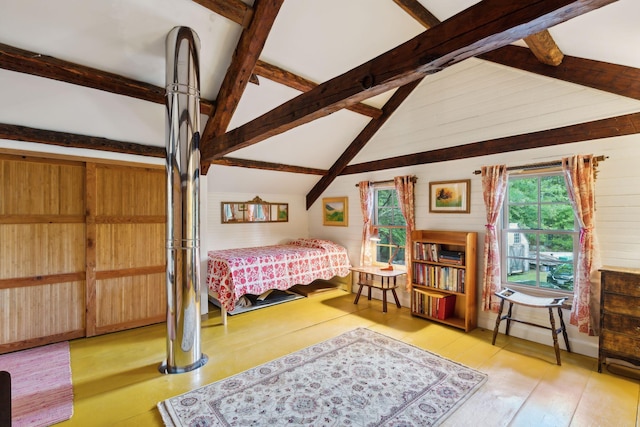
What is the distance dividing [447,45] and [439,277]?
306 centimetres

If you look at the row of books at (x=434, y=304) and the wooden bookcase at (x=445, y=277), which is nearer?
the wooden bookcase at (x=445, y=277)

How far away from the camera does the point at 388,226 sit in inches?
191

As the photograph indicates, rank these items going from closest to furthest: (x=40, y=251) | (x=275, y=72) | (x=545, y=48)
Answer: (x=545, y=48)
(x=40, y=251)
(x=275, y=72)

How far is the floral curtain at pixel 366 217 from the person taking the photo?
4992mm

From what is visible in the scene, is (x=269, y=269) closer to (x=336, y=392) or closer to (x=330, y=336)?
(x=330, y=336)

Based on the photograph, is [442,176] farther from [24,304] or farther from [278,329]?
[24,304]

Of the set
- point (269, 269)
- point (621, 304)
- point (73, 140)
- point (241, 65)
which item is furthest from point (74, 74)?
point (621, 304)

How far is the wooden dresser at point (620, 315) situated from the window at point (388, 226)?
2.37 metres

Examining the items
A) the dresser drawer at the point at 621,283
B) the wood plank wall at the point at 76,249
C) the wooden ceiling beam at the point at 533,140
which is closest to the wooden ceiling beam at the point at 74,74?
the wood plank wall at the point at 76,249

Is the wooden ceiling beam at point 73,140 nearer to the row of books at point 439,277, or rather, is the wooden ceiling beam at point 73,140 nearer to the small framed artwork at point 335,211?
the small framed artwork at point 335,211

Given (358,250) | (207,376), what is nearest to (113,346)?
(207,376)

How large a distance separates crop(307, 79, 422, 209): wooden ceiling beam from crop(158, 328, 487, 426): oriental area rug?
330 cm

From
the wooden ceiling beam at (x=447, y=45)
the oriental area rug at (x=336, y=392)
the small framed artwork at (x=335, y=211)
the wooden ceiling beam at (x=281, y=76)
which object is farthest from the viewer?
the small framed artwork at (x=335, y=211)

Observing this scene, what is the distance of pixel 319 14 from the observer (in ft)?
9.97
